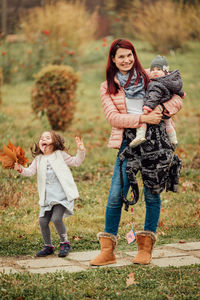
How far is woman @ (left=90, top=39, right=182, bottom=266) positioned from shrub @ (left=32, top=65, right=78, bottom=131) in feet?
19.2

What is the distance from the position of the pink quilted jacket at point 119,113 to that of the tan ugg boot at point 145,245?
30.1 inches

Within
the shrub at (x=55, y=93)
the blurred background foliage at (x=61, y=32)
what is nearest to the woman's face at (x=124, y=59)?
the shrub at (x=55, y=93)

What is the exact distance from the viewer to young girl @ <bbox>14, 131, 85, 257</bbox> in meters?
4.28

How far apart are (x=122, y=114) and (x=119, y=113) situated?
0.15ft

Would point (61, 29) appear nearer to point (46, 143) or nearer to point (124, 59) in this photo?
point (46, 143)

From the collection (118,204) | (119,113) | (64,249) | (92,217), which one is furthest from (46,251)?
(119,113)

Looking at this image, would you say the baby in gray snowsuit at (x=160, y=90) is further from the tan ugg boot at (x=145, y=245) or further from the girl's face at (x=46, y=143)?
the girl's face at (x=46, y=143)

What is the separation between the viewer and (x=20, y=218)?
17.8ft

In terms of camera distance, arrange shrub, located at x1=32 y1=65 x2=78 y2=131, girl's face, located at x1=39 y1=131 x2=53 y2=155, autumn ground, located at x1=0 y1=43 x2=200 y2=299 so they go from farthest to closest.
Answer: shrub, located at x1=32 y1=65 x2=78 y2=131
girl's face, located at x1=39 y1=131 x2=53 y2=155
autumn ground, located at x1=0 y1=43 x2=200 y2=299

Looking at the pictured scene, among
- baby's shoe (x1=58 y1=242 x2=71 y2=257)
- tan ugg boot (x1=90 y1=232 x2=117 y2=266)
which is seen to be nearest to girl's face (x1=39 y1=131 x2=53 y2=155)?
baby's shoe (x1=58 y1=242 x2=71 y2=257)

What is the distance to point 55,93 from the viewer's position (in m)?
9.94

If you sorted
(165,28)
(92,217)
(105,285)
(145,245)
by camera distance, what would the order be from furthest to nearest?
(165,28)
(92,217)
(145,245)
(105,285)

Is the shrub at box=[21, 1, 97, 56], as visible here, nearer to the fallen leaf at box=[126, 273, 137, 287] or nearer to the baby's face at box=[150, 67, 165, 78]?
the baby's face at box=[150, 67, 165, 78]

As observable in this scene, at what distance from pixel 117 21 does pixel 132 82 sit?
720 inches
